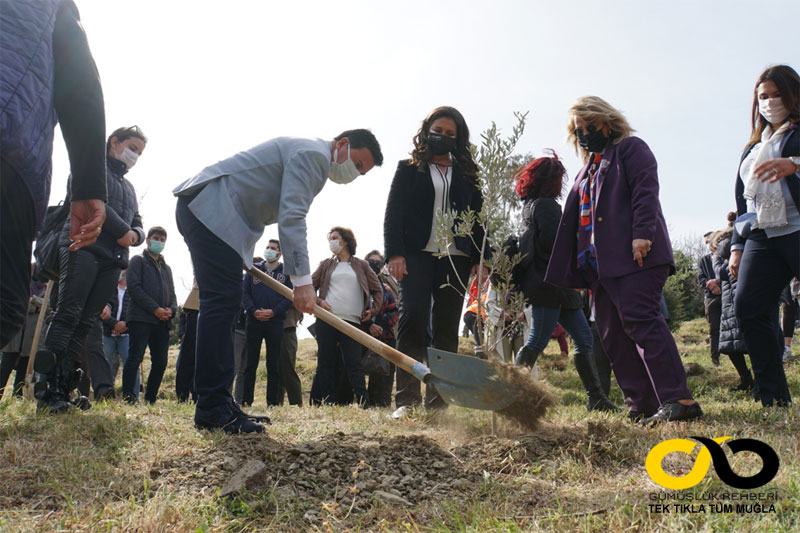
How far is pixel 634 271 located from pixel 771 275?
3.38ft

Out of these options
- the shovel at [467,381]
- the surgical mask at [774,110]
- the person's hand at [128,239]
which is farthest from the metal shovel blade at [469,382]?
the surgical mask at [774,110]

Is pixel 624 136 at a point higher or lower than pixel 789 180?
higher

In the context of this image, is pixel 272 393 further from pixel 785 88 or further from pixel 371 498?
pixel 785 88

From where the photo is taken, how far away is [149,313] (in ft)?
23.0

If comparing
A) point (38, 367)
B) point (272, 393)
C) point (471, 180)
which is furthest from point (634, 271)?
point (272, 393)

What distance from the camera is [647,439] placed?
10.1 feet

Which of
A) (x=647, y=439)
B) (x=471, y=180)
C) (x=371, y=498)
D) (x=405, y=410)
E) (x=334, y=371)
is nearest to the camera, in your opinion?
(x=371, y=498)

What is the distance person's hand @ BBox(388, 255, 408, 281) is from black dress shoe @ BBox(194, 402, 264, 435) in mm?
1578

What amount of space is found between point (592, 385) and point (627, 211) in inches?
77.4

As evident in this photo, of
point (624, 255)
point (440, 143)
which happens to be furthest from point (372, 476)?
point (440, 143)

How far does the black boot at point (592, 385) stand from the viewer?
5148 mm

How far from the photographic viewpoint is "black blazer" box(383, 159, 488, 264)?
4.55 metres

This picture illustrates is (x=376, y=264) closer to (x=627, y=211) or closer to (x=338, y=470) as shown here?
(x=627, y=211)

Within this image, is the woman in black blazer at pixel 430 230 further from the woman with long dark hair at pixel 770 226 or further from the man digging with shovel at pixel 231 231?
the woman with long dark hair at pixel 770 226
